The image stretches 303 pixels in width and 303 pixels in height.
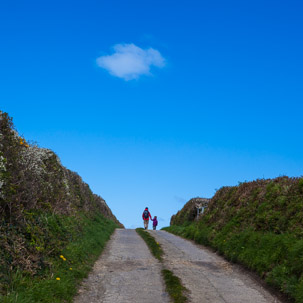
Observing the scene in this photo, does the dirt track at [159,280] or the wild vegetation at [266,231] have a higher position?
the wild vegetation at [266,231]

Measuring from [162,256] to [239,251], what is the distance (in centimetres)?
308

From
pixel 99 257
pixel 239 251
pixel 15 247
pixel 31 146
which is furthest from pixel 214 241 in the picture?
pixel 15 247

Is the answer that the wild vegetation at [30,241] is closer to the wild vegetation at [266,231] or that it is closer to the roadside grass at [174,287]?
the roadside grass at [174,287]

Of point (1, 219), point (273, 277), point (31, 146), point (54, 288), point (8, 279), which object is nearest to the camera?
point (8, 279)

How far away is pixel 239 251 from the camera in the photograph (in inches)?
509

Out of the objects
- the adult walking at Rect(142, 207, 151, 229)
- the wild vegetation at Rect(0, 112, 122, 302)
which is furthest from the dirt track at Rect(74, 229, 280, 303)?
the adult walking at Rect(142, 207, 151, 229)

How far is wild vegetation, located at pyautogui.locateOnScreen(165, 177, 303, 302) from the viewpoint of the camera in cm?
930

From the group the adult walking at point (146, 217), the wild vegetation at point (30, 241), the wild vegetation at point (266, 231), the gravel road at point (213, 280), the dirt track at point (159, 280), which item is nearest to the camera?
the wild vegetation at point (30, 241)

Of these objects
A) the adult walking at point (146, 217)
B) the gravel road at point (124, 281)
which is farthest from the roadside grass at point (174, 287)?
the adult walking at point (146, 217)

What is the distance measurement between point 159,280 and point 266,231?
531 centimetres

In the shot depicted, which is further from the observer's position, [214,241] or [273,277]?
[214,241]

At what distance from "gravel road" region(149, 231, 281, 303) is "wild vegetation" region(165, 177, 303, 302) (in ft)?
1.60

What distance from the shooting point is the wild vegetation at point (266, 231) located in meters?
9.30

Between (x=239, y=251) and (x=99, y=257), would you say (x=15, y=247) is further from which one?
(x=239, y=251)
